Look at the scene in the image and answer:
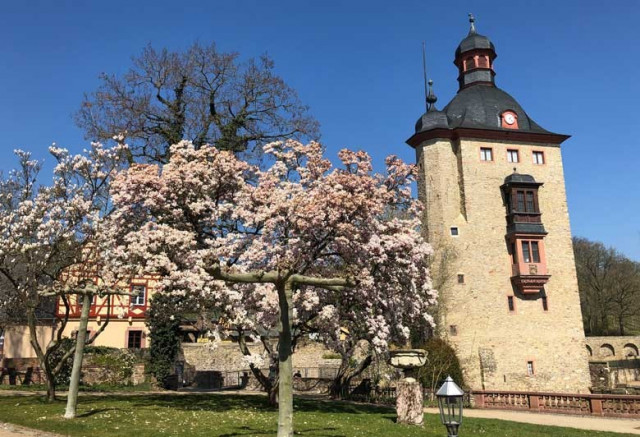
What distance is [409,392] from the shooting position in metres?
13.8

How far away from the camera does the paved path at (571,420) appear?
1501 centimetres

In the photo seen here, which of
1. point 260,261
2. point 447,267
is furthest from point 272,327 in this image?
point 447,267

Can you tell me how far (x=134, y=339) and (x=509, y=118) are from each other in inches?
1115

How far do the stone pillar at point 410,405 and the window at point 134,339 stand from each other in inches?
923

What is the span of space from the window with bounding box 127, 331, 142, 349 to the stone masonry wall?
18793 millimetres

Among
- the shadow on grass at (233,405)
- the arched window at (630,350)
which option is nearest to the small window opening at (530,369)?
the shadow on grass at (233,405)

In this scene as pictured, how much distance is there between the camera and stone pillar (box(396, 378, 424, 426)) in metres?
13.6

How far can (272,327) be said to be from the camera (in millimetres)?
15648

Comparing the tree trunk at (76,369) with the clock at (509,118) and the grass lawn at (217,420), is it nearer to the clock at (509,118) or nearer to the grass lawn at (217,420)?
the grass lawn at (217,420)

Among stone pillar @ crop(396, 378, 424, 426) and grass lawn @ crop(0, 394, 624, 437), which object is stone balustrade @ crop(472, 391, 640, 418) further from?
stone pillar @ crop(396, 378, 424, 426)

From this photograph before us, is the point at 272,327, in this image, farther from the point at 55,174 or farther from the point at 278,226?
the point at 55,174

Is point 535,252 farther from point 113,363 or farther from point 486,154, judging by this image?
point 113,363

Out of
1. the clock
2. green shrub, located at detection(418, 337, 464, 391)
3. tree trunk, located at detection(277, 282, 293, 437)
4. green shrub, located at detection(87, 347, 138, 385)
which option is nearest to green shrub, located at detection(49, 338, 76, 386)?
green shrub, located at detection(87, 347, 138, 385)

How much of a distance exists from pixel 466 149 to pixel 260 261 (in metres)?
22.0
